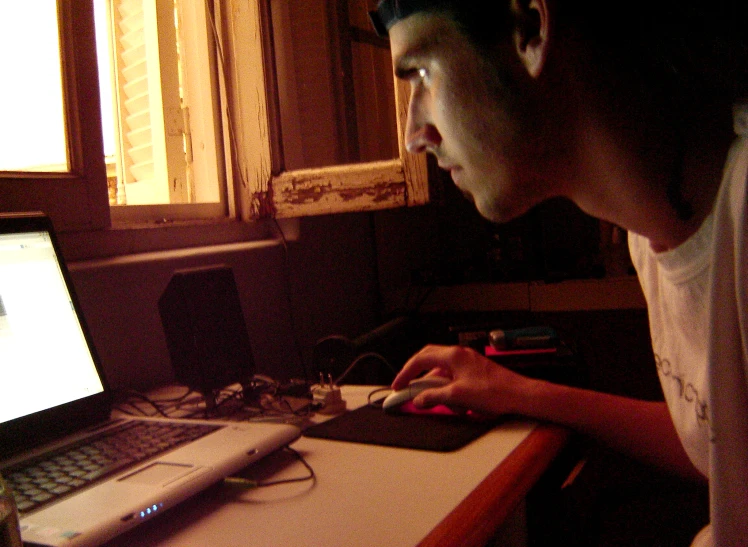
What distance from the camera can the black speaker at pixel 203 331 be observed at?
3.06 feet

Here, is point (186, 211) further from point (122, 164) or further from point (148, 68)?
point (148, 68)

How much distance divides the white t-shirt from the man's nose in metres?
0.28

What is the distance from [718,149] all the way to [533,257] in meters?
1.17

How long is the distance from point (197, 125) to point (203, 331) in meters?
0.68

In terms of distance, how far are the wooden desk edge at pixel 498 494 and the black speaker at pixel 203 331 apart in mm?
461

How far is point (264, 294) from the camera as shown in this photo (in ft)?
4.46

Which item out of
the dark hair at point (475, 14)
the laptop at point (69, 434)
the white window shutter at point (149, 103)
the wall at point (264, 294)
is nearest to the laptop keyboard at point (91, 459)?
the laptop at point (69, 434)

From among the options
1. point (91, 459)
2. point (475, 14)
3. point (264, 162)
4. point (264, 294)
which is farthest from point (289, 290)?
point (475, 14)

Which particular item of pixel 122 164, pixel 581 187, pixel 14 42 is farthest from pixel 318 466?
pixel 122 164

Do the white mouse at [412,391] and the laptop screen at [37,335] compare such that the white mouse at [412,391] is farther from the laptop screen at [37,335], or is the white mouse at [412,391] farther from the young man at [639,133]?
the laptop screen at [37,335]

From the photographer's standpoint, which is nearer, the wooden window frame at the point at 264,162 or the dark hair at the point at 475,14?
the dark hair at the point at 475,14

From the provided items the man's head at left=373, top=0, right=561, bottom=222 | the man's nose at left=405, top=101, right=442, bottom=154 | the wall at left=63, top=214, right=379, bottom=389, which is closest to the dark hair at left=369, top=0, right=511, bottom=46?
the man's head at left=373, top=0, right=561, bottom=222

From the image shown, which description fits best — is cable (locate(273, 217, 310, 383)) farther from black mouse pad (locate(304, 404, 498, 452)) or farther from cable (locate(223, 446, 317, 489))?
cable (locate(223, 446, 317, 489))

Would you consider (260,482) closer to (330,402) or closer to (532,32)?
(330,402)
